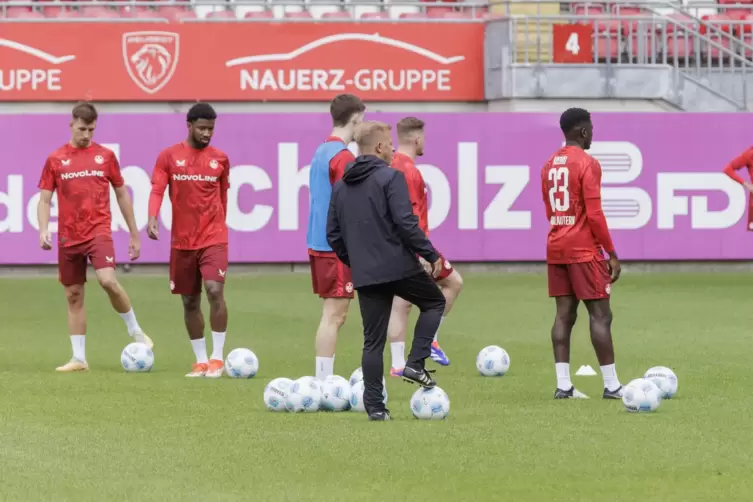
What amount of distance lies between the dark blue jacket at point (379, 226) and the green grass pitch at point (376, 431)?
96 cm

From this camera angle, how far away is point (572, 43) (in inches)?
1066

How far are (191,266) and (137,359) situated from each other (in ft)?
2.96

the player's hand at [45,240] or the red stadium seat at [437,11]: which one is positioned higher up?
the red stadium seat at [437,11]

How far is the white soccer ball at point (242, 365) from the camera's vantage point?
12633mm

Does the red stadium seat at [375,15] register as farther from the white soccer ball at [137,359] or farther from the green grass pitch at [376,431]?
the white soccer ball at [137,359]

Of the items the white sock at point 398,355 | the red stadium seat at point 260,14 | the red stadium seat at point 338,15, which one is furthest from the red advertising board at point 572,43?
the white sock at point 398,355

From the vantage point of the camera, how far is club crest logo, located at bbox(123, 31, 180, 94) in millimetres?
26641

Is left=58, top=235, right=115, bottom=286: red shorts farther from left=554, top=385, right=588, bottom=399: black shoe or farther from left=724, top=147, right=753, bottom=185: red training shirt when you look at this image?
left=724, top=147, right=753, bottom=185: red training shirt

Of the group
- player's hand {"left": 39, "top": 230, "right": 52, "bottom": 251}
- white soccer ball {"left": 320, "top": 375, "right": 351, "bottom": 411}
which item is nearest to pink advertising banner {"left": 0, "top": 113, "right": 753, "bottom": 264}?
player's hand {"left": 39, "top": 230, "right": 52, "bottom": 251}

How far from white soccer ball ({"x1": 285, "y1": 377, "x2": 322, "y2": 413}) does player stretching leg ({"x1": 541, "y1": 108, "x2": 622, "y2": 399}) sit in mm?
1788

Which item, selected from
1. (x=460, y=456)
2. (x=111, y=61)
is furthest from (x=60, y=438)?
(x=111, y=61)

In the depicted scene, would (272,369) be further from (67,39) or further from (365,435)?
(67,39)

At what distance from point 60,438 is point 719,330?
9.00 metres

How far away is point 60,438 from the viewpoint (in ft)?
30.2
